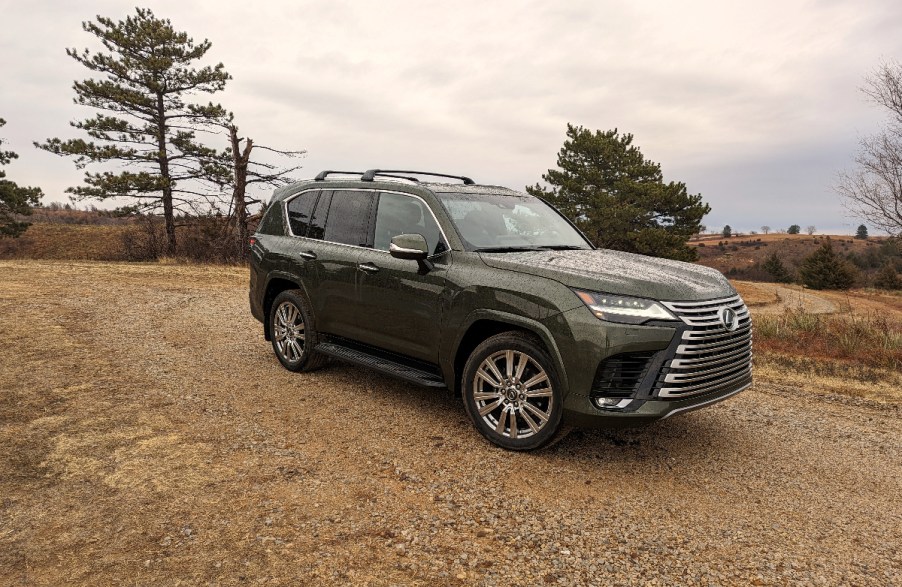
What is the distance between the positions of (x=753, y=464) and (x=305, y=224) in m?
4.57

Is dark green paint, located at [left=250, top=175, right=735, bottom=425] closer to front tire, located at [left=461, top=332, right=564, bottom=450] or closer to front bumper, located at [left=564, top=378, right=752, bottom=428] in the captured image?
front bumper, located at [left=564, top=378, right=752, bottom=428]

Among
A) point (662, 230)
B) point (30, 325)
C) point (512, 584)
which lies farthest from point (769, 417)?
point (662, 230)

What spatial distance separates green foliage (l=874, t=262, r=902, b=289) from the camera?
40406 mm

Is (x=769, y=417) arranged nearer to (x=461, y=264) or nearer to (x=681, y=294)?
(x=681, y=294)

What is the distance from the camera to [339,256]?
5387 millimetres

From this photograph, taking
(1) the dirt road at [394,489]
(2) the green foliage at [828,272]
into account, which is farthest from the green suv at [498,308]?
(2) the green foliage at [828,272]

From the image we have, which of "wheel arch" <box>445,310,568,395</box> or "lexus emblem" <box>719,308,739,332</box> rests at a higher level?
"lexus emblem" <box>719,308,739,332</box>

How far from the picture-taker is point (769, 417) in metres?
5.34

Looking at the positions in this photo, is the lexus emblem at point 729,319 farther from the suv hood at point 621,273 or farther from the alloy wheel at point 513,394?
the alloy wheel at point 513,394

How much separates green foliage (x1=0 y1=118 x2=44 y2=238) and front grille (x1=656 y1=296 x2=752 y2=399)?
1274 inches

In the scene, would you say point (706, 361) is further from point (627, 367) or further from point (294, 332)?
point (294, 332)

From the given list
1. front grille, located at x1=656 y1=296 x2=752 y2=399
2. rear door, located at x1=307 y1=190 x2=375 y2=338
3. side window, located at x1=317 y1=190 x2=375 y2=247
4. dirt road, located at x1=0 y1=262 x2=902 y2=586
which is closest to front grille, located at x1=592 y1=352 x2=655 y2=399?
front grille, located at x1=656 y1=296 x2=752 y2=399

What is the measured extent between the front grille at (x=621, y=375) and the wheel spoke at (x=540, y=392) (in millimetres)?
330

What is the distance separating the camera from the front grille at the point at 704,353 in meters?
3.63
